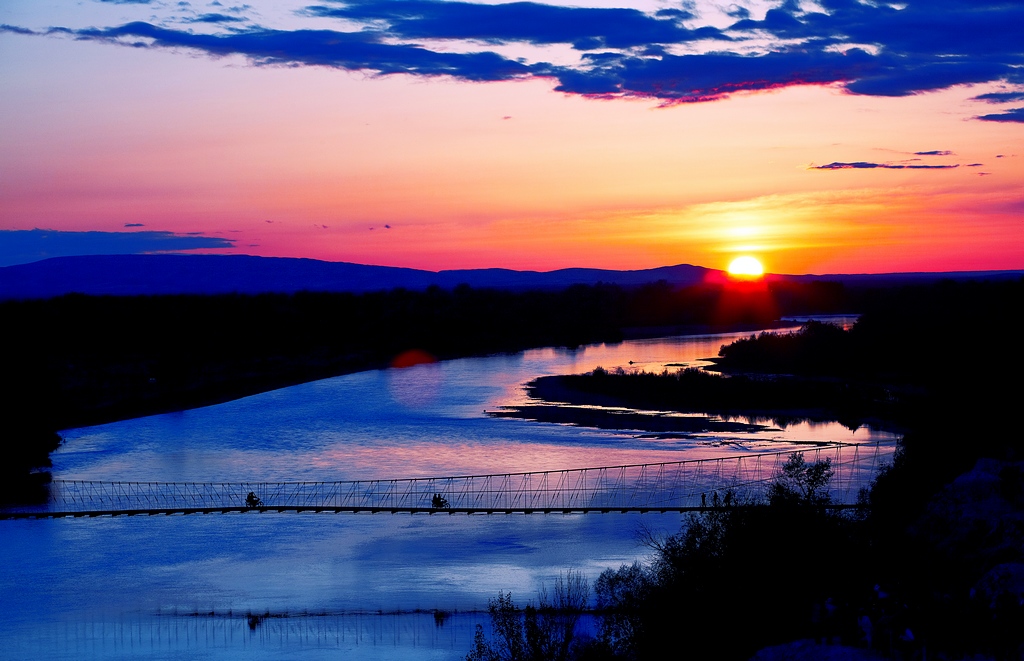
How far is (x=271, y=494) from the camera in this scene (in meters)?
24.5

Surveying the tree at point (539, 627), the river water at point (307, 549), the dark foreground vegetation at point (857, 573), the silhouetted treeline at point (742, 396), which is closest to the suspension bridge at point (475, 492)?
the river water at point (307, 549)

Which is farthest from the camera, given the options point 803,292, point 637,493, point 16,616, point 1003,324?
point 803,292

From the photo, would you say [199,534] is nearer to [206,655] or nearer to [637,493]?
[206,655]

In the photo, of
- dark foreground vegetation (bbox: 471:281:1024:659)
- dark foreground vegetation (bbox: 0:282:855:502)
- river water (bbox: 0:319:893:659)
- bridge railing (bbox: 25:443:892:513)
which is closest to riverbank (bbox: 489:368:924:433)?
river water (bbox: 0:319:893:659)

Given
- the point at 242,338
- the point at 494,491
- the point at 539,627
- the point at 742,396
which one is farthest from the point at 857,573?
the point at 242,338

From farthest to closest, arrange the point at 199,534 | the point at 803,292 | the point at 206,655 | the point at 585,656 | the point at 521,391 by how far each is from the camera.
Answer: the point at 803,292 → the point at 521,391 → the point at 199,534 → the point at 206,655 → the point at 585,656

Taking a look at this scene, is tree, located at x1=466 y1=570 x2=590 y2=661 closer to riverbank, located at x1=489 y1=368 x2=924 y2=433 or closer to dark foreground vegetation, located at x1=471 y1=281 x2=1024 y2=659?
dark foreground vegetation, located at x1=471 y1=281 x2=1024 y2=659

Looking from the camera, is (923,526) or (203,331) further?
(203,331)

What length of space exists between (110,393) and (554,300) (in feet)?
205

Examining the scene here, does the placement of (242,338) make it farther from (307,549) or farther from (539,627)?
(539,627)

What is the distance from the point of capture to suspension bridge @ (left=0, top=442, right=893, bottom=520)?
22734 mm

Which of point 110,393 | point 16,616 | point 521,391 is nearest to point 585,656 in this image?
point 16,616

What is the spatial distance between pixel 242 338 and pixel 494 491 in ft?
153

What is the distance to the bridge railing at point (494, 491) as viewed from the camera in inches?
902
